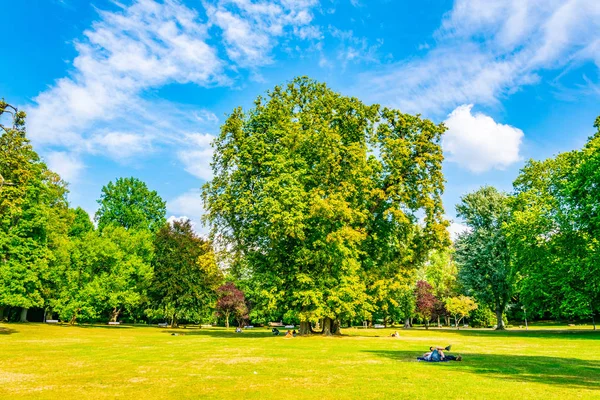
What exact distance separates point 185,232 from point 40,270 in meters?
21.7

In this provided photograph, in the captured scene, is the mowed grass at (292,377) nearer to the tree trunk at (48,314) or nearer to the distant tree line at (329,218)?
the distant tree line at (329,218)

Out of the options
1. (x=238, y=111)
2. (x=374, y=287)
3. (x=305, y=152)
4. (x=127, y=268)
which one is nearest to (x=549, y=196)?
(x=374, y=287)

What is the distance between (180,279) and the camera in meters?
62.6

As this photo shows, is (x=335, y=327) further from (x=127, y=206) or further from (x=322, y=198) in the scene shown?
(x=127, y=206)

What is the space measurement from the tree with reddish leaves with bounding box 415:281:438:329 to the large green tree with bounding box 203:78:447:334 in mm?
39402

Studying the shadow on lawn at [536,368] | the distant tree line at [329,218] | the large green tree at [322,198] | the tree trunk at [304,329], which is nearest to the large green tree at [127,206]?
the distant tree line at [329,218]

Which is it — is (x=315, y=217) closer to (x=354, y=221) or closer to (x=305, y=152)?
(x=354, y=221)

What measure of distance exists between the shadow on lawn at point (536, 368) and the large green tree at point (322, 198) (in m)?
17.9

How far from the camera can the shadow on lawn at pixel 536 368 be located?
1472 cm

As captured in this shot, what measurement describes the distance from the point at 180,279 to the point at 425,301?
A: 4463cm

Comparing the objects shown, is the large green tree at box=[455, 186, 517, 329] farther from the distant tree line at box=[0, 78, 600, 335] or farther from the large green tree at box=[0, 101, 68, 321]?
the large green tree at box=[0, 101, 68, 321]

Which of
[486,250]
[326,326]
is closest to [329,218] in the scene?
[326,326]

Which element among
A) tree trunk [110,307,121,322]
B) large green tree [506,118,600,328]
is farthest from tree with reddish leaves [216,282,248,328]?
large green tree [506,118,600,328]

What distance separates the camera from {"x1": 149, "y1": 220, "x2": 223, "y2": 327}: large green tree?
6172cm
